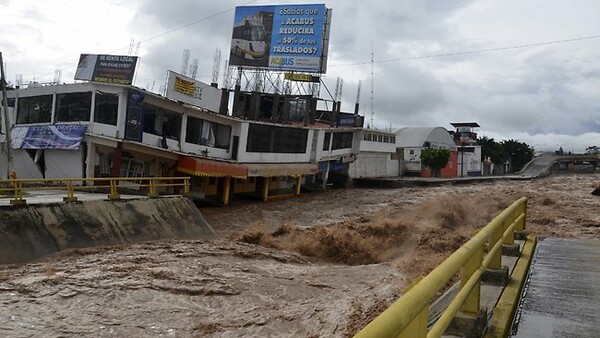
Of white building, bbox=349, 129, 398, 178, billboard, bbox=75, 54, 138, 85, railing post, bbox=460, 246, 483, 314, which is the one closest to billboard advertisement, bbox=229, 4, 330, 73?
white building, bbox=349, 129, 398, 178

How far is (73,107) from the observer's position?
2330 cm

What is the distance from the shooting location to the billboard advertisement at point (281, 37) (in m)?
39.3

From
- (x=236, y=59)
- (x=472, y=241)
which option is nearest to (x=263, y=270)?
(x=472, y=241)

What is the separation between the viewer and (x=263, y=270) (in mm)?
12367

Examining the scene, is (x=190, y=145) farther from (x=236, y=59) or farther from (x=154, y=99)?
(x=236, y=59)

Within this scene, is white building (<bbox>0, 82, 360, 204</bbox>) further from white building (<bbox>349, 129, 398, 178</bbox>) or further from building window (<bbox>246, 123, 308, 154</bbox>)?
white building (<bbox>349, 129, 398, 178</bbox>)

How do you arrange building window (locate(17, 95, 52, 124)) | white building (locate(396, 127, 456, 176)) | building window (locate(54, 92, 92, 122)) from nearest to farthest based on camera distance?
1. building window (locate(54, 92, 92, 122))
2. building window (locate(17, 95, 52, 124))
3. white building (locate(396, 127, 456, 176))

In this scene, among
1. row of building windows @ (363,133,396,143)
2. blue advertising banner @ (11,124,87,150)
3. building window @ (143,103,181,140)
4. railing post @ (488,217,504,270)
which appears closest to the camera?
railing post @ (488,217,504,270)

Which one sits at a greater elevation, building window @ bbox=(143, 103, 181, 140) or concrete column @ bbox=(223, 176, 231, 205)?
building window @ bbox=(143, 103, 181, 140)

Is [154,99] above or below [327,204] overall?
above

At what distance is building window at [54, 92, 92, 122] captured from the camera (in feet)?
75.0

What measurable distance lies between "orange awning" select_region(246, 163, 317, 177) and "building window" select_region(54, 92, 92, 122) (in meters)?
10.2

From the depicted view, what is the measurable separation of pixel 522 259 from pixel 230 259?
829cm

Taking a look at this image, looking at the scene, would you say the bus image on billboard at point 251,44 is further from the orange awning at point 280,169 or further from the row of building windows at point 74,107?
the row of building windows at point 74,107
